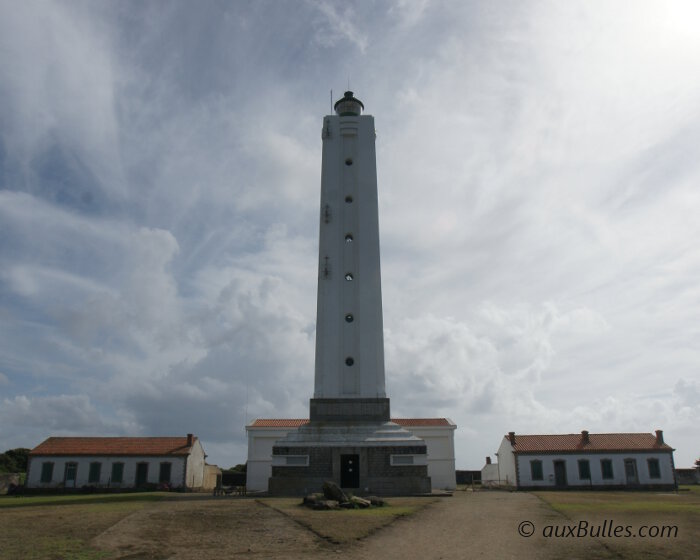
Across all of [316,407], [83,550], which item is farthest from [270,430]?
[83,550]

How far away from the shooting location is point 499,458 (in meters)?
45.3

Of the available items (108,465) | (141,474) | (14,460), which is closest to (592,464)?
(141,474)

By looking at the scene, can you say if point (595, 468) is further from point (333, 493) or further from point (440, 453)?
point (333, 493)

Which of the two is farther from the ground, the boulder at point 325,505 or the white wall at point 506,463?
the white wall at point 506,463

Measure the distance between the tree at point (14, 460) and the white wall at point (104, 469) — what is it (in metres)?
14.6

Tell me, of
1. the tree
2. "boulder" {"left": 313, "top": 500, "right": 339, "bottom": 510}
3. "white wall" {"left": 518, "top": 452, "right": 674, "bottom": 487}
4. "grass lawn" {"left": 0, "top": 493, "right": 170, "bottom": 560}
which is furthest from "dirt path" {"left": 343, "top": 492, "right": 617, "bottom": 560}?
the tree

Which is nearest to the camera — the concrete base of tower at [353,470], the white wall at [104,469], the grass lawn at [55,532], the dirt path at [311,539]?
the grass lawn at [55,532]

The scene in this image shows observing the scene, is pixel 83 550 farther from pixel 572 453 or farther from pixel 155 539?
pixel 572 453

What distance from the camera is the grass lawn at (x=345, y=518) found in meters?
12.6

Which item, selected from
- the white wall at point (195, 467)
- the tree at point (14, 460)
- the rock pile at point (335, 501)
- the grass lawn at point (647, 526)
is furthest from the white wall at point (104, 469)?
the grass lawn at point (647, 526)

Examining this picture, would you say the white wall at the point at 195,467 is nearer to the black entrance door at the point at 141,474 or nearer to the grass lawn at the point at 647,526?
the black entrance door at the point at 141,474

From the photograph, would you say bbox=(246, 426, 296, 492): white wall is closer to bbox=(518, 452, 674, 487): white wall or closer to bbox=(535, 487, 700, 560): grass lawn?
bbox=(518, 452, 674, 487): white wall

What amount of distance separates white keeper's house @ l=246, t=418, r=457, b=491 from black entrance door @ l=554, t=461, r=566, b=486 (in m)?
7.52

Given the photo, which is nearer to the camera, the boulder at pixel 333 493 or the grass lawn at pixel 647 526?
the grass lawn at pixel 647 526
